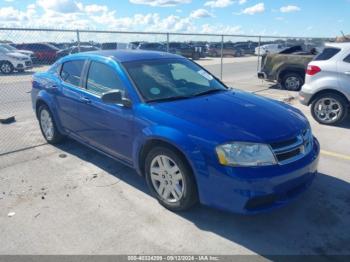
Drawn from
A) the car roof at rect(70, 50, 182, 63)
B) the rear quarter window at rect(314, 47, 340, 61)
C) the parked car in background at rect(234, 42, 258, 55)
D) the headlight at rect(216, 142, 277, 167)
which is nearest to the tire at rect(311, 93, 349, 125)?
the rear quarter window at rect(314, 47, 340, 61)

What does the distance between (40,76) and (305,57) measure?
29.5ft

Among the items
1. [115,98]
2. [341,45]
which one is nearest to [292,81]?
[341,45]

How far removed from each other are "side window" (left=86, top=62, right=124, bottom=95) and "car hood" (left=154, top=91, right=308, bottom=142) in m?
0.79

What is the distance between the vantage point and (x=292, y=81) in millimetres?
12062

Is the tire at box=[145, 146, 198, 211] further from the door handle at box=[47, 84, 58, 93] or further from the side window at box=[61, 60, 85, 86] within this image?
the door handle at box=[47, 84, 58, 93]

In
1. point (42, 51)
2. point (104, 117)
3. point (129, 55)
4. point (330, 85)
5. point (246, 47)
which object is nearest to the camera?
point (104, 117)

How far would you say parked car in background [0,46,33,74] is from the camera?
1883cm

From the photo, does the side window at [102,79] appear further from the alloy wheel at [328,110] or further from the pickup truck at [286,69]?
the pickup truck at [286,69]

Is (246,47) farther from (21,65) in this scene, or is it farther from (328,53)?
(328,53)

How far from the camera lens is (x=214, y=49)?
4059 centimetres

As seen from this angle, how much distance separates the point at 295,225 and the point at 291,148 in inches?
32.2

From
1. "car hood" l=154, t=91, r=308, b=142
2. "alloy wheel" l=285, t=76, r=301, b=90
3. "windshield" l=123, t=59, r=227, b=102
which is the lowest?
"alloy wheel" l=285, t=76, r=301, b=90

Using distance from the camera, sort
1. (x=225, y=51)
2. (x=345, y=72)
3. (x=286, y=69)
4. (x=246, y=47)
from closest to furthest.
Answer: (x=345, y=72), (x=286, y=69), (x=225, y=51), (x=246, y=47)

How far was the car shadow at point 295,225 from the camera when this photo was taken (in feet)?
10.3
